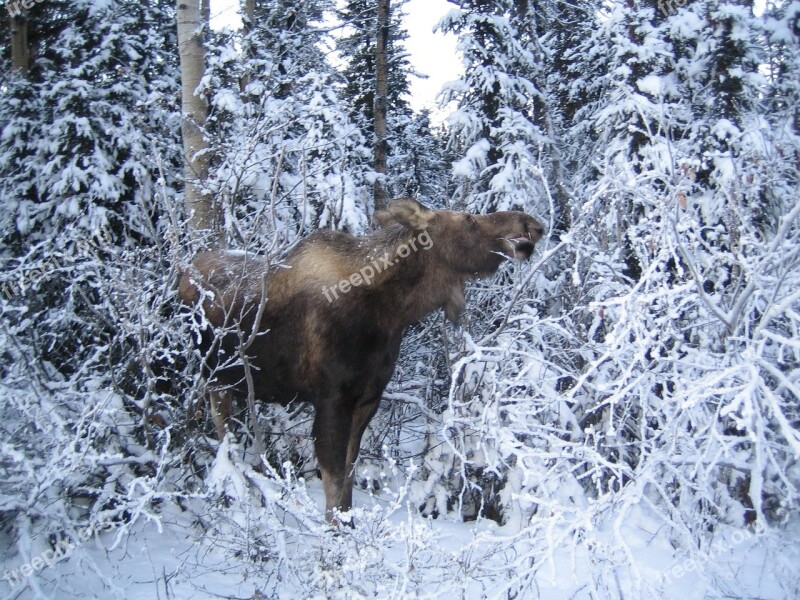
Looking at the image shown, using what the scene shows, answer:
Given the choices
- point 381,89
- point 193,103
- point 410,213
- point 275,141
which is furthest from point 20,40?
point 410,213

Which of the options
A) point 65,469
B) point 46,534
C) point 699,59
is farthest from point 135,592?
point 699,59

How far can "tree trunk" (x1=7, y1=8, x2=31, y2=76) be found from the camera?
987 cm

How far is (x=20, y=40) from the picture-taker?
1011 cm

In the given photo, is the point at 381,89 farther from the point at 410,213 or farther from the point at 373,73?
the point at 410,213

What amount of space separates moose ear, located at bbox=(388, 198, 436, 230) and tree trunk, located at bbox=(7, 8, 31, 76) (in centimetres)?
857

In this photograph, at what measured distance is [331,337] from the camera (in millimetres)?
4301

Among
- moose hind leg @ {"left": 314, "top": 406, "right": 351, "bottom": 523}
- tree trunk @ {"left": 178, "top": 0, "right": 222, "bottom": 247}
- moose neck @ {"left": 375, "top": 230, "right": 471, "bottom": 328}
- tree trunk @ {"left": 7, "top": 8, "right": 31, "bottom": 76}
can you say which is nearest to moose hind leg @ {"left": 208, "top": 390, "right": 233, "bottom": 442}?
moose hind leg @ {"left": 314, "top": 406, "right": 351, "bottom": 523}

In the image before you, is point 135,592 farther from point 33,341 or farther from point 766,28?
point 766,28

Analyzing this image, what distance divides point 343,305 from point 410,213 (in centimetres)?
91

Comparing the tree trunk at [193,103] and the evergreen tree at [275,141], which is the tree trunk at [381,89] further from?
the tree trunk at [193,103]

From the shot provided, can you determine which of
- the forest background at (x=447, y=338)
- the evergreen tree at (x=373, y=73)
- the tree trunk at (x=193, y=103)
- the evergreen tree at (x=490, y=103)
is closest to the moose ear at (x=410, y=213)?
the forest background at (x=447, y=338)

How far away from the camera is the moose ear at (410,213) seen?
4.58 m

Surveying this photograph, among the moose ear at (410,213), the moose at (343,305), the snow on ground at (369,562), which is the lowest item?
the snow on ground at (369,562)

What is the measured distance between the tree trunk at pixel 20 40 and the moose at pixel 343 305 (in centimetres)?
769
